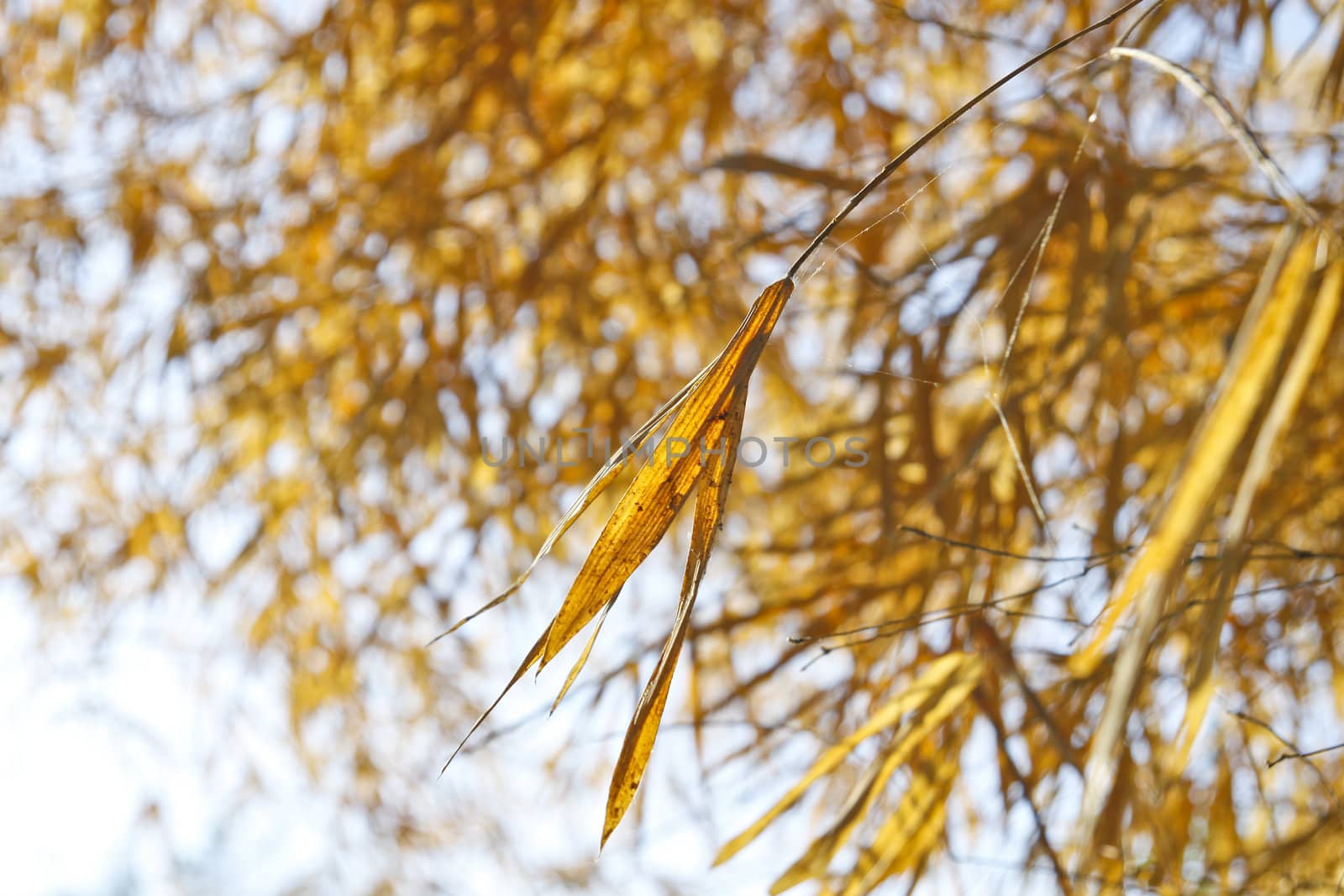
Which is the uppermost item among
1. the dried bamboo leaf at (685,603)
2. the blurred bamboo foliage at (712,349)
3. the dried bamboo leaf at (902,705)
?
the blurred bamboo foliage at (712,349)

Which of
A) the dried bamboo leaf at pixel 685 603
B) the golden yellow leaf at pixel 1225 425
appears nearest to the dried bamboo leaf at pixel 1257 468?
the golden yellow leaf at pixel 1225 425

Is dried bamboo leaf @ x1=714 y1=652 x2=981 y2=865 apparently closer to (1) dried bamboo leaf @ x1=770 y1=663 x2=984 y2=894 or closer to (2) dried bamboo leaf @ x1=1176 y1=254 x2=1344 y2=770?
(1) dried bamboo leaf @ x1=770 y1=663 x2=984 y2=894

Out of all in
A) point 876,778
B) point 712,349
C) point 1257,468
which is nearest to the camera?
point 1257,468

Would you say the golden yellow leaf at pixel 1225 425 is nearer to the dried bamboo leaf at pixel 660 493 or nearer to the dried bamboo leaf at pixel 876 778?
the dried bamboo leaf at pixel 660 493

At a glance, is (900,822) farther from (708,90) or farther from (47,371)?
(47,371)

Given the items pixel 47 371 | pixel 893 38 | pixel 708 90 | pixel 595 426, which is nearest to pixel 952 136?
pixel 893 38

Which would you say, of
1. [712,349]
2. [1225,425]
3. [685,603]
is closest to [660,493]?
[685,603]

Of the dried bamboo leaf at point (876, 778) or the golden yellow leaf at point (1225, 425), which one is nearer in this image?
the golden yellow leaf at point (1225, 425)

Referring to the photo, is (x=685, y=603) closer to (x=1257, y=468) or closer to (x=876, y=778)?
(x=1257, y=468)

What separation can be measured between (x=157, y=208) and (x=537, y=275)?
0.54 metres

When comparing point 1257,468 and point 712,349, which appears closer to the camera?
point 1257,468

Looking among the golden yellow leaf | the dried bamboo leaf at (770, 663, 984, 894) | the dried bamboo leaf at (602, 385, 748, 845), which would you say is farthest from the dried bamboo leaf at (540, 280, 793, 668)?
the dried bamboo leaf at (770, 663, 984, 894)

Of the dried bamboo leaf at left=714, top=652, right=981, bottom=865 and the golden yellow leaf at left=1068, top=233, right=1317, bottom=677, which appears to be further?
the dried bamboo leaf at left=714, top=652, right=981, bottom=865

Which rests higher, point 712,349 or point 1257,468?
point 712,349
